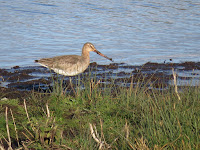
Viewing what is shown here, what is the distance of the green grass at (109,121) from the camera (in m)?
5.14

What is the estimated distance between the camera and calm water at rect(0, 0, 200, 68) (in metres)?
16.3

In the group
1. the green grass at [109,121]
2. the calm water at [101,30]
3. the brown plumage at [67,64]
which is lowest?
the green grass at [109,121]

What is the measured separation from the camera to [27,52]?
1630cm

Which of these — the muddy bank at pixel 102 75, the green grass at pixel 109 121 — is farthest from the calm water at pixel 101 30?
the green grass at pixel 109 121

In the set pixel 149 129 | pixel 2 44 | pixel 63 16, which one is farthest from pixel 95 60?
pixel 63 16

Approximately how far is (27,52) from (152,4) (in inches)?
855

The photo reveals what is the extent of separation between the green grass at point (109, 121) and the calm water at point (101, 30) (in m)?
6.60

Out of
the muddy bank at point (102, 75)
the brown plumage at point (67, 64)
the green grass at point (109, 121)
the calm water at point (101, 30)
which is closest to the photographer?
the green grass at point (109, 121)

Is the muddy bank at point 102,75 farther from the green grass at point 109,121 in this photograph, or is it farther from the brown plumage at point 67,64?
the green grass at point 109,121

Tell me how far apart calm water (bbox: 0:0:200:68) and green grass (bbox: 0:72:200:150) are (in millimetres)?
6604

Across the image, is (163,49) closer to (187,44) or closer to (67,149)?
(187,44)

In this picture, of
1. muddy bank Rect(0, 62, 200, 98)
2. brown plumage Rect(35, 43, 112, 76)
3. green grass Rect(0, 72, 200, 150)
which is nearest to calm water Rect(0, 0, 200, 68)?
muddy bank Rect(0, 62, 200, 98)

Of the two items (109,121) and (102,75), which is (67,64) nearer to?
(102,75)

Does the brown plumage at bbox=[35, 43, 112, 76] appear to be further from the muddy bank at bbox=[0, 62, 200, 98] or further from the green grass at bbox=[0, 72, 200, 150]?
the green grass at bbox=[0, 72, 200, 150]
